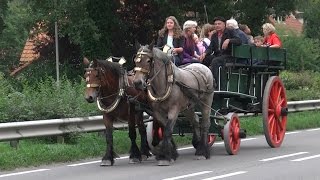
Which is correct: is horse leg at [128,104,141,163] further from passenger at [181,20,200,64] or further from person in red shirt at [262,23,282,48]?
person in red shirt at [262,23,282,48]

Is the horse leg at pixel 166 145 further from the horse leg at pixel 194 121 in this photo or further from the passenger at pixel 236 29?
the passenger at pixel 236 29

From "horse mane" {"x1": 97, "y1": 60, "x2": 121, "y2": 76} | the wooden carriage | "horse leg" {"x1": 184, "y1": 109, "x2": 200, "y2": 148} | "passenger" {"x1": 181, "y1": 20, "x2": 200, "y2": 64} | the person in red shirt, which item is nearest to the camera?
"horse mane" {"x1": 97, "y1": 60, "x2": 121, "y2": 76}

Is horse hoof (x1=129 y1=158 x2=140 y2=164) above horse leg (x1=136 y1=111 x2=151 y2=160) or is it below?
below

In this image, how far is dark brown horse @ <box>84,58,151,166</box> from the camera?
40.6 ft

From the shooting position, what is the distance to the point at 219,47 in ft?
47.5

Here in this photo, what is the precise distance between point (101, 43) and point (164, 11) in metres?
2.62

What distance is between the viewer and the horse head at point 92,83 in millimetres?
12297

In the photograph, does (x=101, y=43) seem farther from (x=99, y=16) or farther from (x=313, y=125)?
(x=313, y=125)

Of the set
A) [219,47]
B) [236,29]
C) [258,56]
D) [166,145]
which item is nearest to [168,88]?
[166,145]

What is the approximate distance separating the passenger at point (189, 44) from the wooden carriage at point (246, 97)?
589 mm

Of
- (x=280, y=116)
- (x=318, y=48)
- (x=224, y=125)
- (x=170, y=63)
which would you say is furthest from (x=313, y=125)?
(x=318, y=48)

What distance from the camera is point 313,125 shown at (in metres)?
21.6

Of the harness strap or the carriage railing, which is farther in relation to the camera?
the carriage railing

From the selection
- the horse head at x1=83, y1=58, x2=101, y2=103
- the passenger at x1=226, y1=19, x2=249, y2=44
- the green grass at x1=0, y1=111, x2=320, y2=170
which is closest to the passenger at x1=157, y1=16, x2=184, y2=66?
the passenger at x1=226, y1=19, x2=249, y2=44
